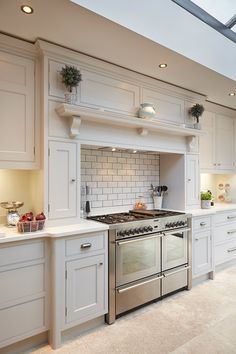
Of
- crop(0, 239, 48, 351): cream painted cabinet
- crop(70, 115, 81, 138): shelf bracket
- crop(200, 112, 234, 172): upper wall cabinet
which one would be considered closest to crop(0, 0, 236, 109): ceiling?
crop(70, 115, 81, 138): shelf bracket

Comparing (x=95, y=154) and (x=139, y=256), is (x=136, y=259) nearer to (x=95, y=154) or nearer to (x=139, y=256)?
(x=139, y=256)

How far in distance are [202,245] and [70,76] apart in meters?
2.72

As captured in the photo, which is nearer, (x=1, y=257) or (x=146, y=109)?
(x=1, y=257)

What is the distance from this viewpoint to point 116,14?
1991 millimetres

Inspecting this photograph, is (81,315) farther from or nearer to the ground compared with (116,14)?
nearer to the ground

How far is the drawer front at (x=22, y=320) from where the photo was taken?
1938mm

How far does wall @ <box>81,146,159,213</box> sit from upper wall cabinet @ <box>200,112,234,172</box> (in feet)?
2.97

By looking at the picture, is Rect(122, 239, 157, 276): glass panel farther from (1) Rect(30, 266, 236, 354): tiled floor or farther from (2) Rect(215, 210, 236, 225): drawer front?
(2) Rect(215, 210, 236, 225): drawer front

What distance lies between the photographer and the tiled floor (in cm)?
208

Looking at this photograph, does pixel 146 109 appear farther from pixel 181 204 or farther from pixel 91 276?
pixel 91 276

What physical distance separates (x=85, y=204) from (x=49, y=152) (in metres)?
0.89

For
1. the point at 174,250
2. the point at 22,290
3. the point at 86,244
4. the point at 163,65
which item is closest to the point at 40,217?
the point at 86,244

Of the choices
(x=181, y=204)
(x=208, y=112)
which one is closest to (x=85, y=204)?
(x=181, y=204)

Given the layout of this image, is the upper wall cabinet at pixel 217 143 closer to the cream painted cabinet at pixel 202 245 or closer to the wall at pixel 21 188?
the cream painted cabinet at pixel 202 245
